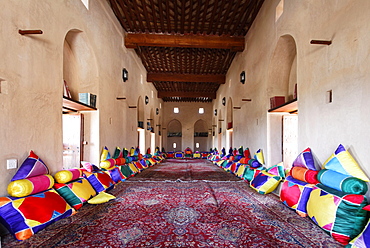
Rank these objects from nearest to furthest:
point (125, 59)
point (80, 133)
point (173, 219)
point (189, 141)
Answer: point (173, 219), point (80, 133), point (125, 59), point (189, 141)

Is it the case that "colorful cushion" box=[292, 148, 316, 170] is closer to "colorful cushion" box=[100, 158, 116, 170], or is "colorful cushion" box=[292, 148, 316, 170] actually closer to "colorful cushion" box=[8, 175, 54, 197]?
"colorful cushion" box=[8, 175, 54, 197]

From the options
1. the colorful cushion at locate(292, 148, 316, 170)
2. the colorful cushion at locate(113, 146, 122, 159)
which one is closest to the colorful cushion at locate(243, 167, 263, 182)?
the colorful cushion at locate(292, 148, 316, 170)

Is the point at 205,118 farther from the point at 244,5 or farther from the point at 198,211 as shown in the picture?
the point at 198,211

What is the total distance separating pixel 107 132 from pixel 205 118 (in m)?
15.6

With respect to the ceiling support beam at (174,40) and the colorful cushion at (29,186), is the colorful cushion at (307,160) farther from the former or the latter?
the ceiling support beam at (174,40)

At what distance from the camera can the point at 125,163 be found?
7.04m

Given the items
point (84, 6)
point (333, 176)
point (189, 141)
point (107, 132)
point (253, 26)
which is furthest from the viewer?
point (189, 141)

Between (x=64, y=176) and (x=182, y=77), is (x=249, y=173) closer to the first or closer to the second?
(x=64, y=176)

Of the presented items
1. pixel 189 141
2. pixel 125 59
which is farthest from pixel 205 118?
pixel 125 59

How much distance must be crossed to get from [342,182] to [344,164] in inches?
9.0

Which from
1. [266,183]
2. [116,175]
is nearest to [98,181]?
[116,175]

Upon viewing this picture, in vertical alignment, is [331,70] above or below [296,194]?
above

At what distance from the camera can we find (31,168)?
2.94 m

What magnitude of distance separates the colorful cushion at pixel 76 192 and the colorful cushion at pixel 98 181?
274mm
